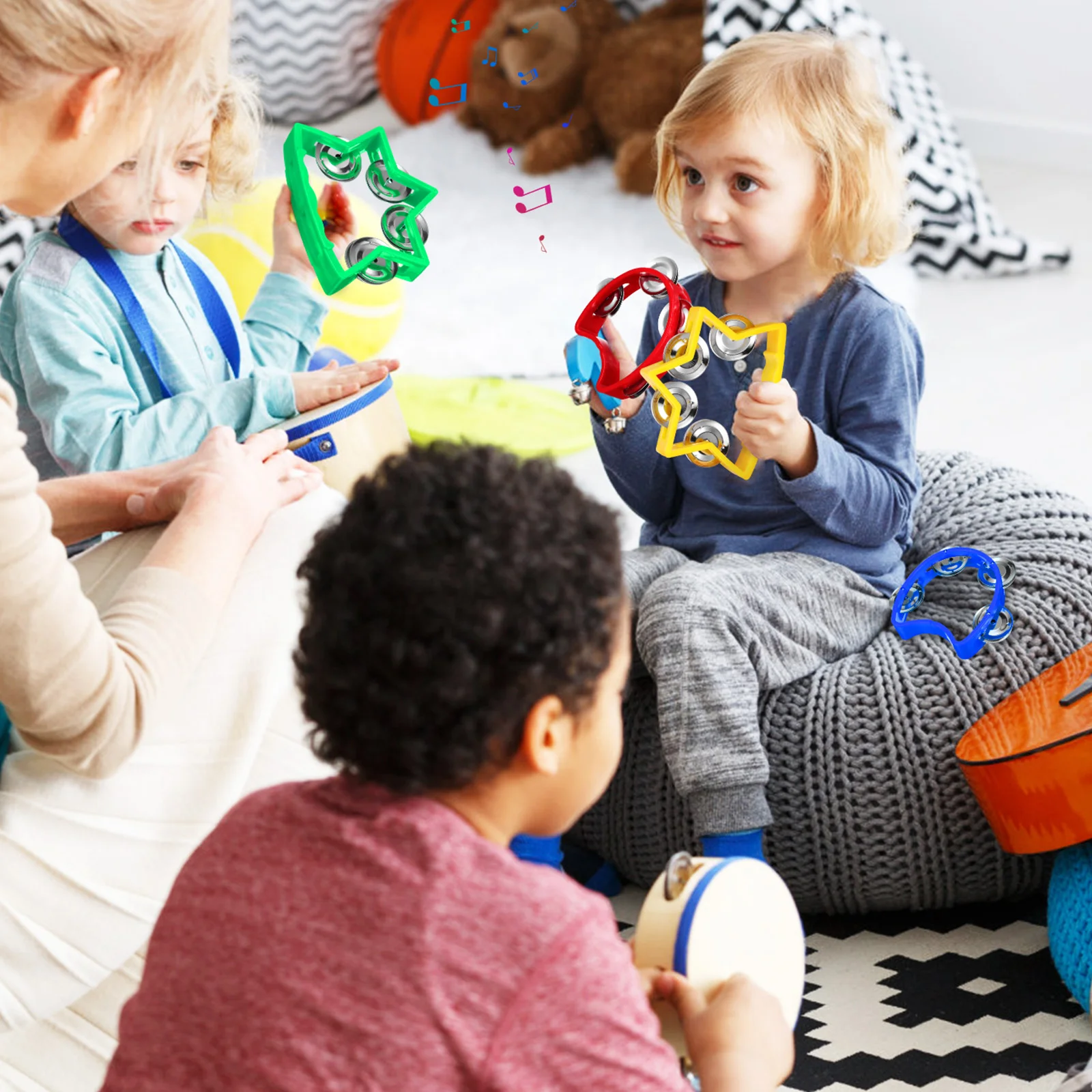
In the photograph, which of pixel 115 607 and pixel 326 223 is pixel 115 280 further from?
pixel 115 607

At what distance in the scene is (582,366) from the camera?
133 cm

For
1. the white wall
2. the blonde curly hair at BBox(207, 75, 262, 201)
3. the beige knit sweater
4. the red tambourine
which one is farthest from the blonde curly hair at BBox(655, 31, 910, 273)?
the white wall

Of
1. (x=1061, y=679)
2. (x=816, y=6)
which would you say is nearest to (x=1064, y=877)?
(x=1061, y=679)

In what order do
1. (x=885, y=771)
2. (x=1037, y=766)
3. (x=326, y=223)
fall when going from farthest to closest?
(x=326, y=223)
(x=885, y=771)
(x=1037, y=766)

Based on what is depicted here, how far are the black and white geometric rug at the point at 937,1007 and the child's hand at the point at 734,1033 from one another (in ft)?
1.24

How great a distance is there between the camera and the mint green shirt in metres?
1.33

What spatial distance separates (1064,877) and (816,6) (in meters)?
2.02

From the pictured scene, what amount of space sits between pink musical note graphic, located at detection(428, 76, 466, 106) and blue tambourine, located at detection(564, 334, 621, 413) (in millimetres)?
1656

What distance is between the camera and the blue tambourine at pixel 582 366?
1.32m

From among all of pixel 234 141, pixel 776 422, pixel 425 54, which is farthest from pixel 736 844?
pixel 425 54

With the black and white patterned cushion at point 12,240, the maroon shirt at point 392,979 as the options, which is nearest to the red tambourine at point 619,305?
the maroon shirt at point 392,979

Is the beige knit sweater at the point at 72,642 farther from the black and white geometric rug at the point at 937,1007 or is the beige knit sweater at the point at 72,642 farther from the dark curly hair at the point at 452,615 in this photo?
the black and white geometric rug at the point at 937,1007

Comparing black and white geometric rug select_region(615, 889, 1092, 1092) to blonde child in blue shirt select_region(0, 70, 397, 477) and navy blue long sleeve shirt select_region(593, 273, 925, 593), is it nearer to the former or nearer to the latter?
navy blue long sleeve shirt select_region(593, 273, 925, 593)

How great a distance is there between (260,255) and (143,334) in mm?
824
